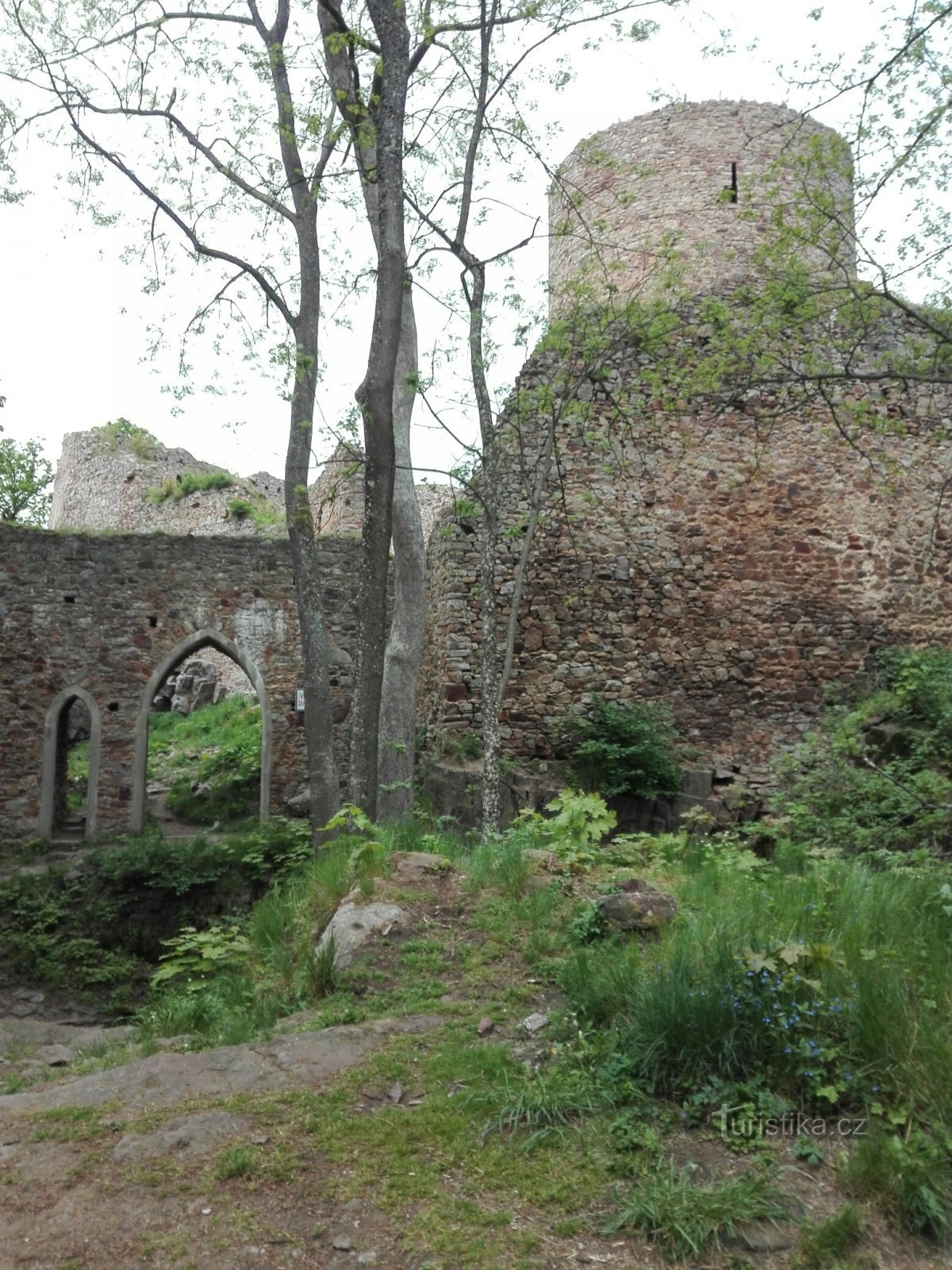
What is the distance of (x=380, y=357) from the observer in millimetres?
7777

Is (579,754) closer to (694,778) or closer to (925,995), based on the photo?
(694,778)

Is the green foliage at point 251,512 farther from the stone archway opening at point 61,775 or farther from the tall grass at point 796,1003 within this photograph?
the tall grass at point 796,1003

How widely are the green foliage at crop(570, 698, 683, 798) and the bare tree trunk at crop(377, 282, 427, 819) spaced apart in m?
1.84

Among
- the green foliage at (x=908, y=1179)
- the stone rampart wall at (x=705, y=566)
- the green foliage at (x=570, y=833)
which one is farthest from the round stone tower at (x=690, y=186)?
the green foliage at (x=908, y=1179)

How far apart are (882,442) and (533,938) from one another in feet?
29.6

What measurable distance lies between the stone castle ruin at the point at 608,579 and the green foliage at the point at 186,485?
780 centimetres

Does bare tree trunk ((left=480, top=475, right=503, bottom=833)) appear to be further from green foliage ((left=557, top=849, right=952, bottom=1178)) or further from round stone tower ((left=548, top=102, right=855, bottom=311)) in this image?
round stone tower ((left=548, top=102, right=855, bottom=311))

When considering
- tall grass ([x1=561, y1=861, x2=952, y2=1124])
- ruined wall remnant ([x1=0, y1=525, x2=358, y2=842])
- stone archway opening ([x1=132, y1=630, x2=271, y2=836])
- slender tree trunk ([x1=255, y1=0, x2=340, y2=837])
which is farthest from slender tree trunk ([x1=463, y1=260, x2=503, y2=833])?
stone archway opening ([x1=132, y1=630, x2=271, y2=836])

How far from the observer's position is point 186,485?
20.9m

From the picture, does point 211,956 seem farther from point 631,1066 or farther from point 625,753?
point 625,753

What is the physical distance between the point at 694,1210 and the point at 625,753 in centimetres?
738

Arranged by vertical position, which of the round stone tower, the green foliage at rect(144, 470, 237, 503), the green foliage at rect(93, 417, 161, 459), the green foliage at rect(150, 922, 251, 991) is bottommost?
the green foliage at rect(150, 922, 251, 991)

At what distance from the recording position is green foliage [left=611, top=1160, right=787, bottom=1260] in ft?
8.44

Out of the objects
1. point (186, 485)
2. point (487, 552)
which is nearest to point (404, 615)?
point (487, 552)
